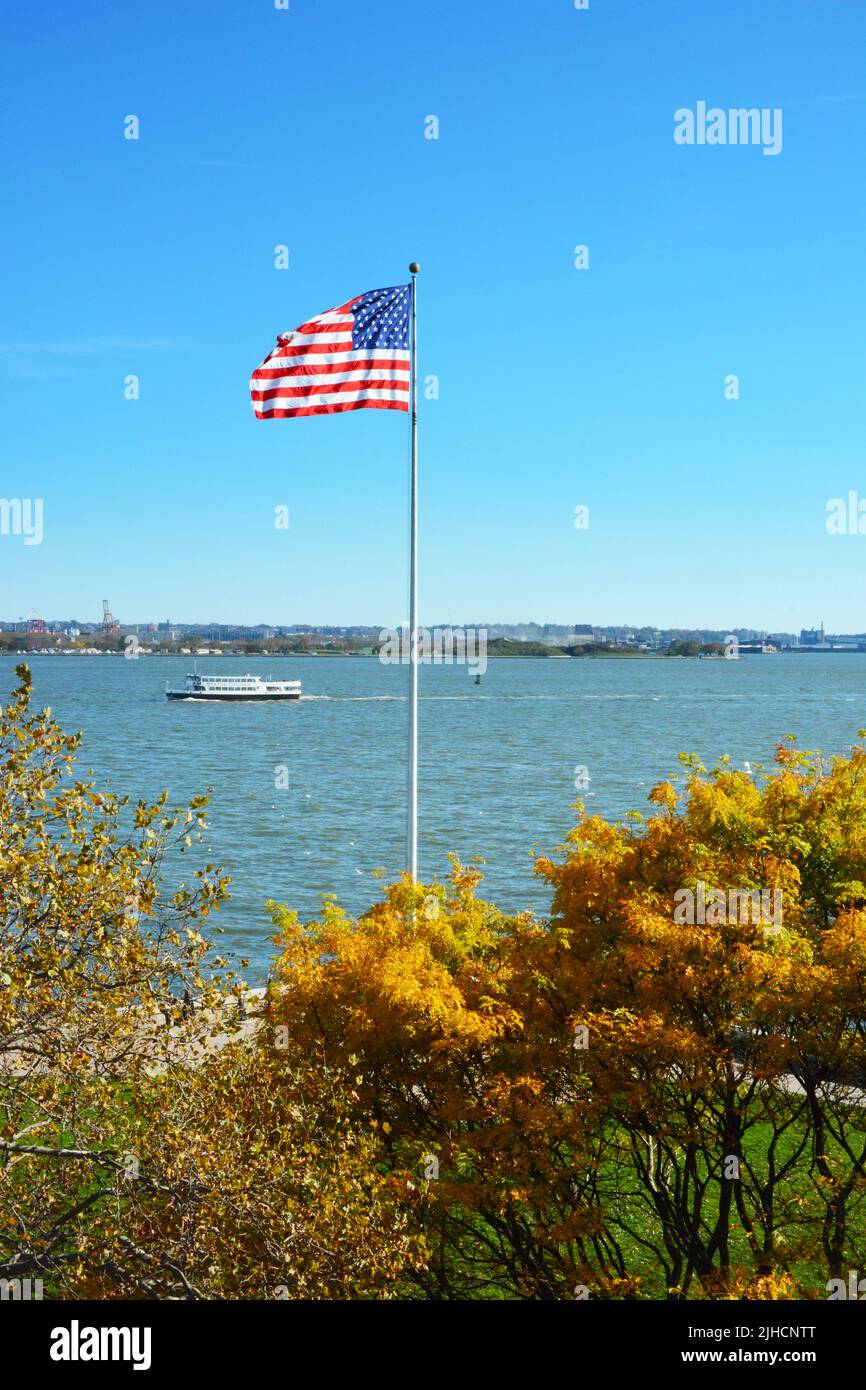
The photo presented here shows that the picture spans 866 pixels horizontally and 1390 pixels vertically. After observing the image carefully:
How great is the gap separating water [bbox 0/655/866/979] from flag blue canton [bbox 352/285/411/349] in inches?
350

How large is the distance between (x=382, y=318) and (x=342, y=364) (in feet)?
3.48

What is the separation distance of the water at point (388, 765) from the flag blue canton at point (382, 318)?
8.90 m

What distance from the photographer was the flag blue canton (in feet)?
64.9

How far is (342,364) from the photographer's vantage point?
1972cm

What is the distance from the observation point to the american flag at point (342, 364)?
63.8 feet

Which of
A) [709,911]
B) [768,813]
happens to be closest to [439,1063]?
[709,911]

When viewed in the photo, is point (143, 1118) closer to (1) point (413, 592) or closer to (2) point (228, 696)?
(1) point (413, 592)

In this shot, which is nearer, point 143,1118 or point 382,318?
point 143,1118

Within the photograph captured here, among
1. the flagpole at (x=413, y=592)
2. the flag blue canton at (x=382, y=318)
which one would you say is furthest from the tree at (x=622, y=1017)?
the flag blue canton at (x=382, y=318)

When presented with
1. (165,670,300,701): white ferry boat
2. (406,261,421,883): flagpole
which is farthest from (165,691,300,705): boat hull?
(406,261,421,883): flagpole

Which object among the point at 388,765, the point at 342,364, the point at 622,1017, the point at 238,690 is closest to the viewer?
the point at 622,1017

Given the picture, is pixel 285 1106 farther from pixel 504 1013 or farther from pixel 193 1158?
pixel 504 1013

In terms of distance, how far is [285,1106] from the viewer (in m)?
10.8

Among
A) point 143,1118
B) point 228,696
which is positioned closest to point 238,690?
point 228,696
